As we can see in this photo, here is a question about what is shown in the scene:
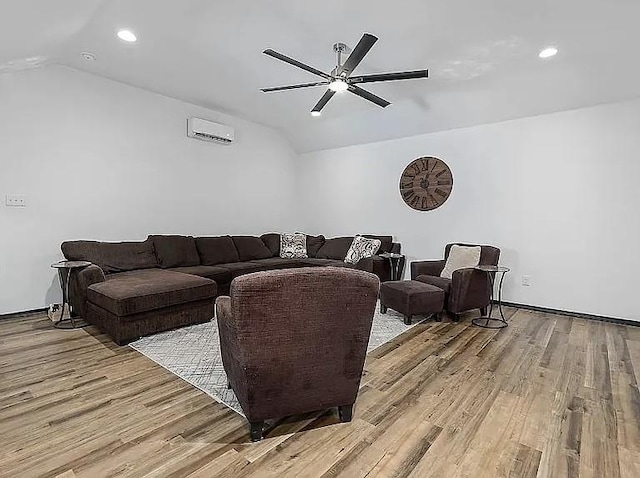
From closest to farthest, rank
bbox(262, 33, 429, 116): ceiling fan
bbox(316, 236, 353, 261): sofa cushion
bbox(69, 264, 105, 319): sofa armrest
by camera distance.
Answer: bbox(262, 33, 429, 116): ceiling fan < bbox(69, 264, 105, 319): sofa armrest < bbox(316, 236, 353, 261): sofa cushion

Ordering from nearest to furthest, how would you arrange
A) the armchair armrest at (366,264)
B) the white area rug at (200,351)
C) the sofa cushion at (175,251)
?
the white area rug at (200,351), the sofa cushion at (175,251), the armchair armrest at (366,264)

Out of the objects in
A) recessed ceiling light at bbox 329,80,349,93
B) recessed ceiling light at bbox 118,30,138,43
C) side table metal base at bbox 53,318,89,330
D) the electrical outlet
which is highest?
recessed ceiling light at bbox 118,30,138,43

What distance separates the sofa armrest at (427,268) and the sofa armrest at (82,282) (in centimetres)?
379

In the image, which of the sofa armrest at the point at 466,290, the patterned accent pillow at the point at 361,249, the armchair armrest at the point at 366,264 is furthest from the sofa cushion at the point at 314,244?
the sofa armrest at the point at 466,290

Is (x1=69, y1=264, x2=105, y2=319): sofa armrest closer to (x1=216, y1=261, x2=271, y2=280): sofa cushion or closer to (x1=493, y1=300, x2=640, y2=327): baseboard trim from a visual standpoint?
(x1=216, y1=261, x2=271, y2=280): sofa cushion

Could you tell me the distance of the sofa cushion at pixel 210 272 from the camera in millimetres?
4555

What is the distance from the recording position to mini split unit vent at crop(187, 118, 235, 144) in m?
5.48

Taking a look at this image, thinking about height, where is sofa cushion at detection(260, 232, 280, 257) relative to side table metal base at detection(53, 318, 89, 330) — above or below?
above

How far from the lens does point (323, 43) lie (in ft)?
11.7

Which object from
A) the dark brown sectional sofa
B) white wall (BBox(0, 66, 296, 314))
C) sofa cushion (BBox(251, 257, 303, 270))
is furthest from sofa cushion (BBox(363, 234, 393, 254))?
white wall (BBox(0, 66, 296, 314))

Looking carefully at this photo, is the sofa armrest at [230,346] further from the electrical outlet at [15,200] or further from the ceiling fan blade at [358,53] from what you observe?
the electrical outlet at [15,200]

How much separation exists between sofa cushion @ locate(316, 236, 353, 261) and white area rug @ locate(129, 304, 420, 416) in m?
2.08

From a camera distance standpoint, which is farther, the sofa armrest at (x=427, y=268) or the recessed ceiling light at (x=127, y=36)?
the sofa armrest at (x=427, y=268)

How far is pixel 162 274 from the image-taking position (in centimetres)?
408
